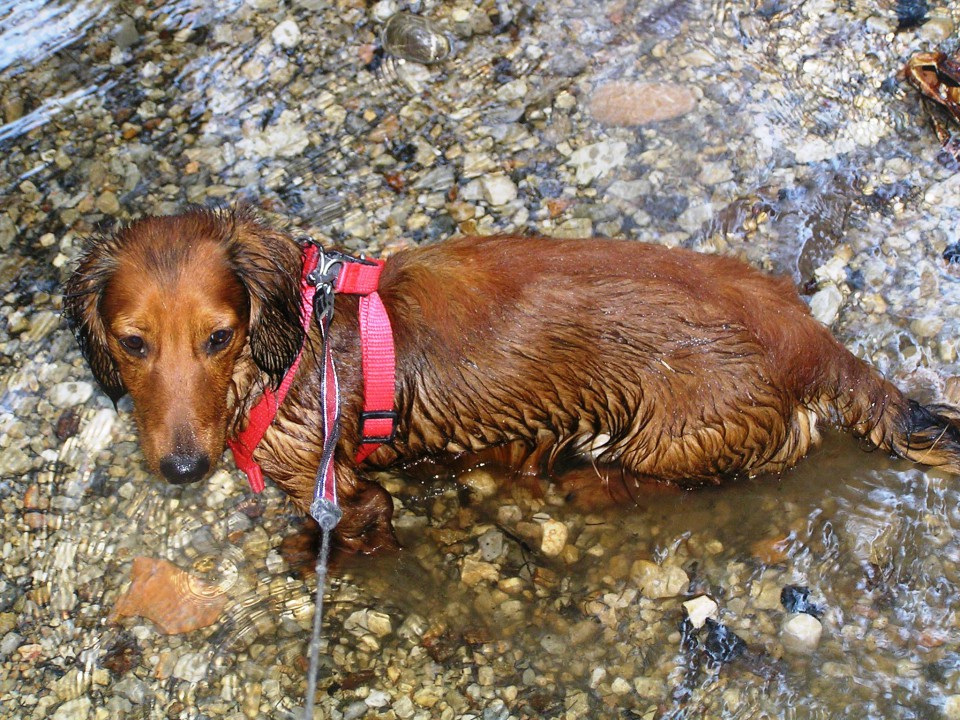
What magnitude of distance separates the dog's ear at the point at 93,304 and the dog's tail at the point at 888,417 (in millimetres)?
2819

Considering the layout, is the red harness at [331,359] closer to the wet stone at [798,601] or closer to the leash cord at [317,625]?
the leash cord at [317,625]

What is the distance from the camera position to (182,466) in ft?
9.99

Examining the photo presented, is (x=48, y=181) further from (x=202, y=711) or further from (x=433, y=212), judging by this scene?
(x=202, y=711)

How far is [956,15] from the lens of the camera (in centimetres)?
533

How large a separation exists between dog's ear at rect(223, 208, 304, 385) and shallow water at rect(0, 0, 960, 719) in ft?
3.88

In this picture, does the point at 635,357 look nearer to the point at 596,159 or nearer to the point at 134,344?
the point at 134,344

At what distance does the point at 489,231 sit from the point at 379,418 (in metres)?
1.64

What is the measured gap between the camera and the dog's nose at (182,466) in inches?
120

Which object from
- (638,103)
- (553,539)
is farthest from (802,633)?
(638,103)

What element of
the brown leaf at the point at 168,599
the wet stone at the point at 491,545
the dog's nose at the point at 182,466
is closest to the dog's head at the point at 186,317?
the dog's nose at the point at 182,466

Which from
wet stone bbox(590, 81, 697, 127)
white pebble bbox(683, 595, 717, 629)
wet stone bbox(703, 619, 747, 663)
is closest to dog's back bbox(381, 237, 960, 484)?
white pebble bbox(683, 595, 717, 629)

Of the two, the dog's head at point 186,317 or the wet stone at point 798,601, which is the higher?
the dog's head at point 186,317

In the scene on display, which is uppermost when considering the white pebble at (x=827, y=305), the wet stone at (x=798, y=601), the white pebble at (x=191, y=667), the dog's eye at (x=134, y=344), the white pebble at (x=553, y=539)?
the dog's eye at (x=134, y=344)

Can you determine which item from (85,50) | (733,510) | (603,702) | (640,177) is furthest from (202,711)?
(85,50)
